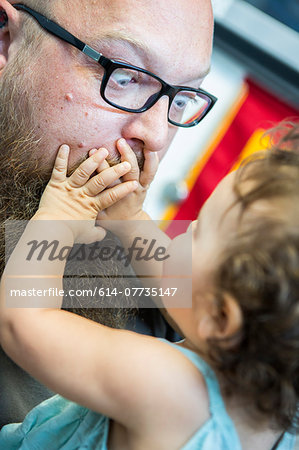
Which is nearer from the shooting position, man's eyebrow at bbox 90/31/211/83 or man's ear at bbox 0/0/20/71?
man's eyebrow at bbox 90/31/211/83

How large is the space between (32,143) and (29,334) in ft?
1.98

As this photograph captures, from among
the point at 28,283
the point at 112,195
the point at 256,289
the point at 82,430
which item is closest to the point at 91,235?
the point at 112,195

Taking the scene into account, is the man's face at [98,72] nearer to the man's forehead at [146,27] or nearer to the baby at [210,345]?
the man's forehead at [146,27]

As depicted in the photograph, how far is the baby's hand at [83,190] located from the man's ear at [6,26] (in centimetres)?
38

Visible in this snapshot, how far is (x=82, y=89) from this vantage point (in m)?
1.36

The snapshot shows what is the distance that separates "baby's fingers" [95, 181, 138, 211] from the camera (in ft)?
4.32

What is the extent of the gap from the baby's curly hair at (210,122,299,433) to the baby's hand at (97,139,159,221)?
47 centimetres

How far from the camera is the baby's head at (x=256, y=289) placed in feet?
2.69

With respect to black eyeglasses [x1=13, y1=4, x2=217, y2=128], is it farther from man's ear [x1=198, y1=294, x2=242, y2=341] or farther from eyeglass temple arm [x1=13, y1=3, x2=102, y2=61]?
man's ear [x1=198, y1=294, x2=242, y2=341]

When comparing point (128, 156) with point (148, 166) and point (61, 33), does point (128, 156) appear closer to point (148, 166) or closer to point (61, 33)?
point (148, 166)

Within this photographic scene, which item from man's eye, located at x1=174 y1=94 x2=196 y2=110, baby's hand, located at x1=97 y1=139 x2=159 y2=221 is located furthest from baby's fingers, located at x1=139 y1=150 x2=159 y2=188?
man's eye, located at x1=174 y1=94 x2=196 y2=110

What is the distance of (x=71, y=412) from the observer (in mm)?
1125

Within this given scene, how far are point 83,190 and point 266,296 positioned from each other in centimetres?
61

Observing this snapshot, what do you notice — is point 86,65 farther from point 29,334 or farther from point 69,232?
point 29,334
